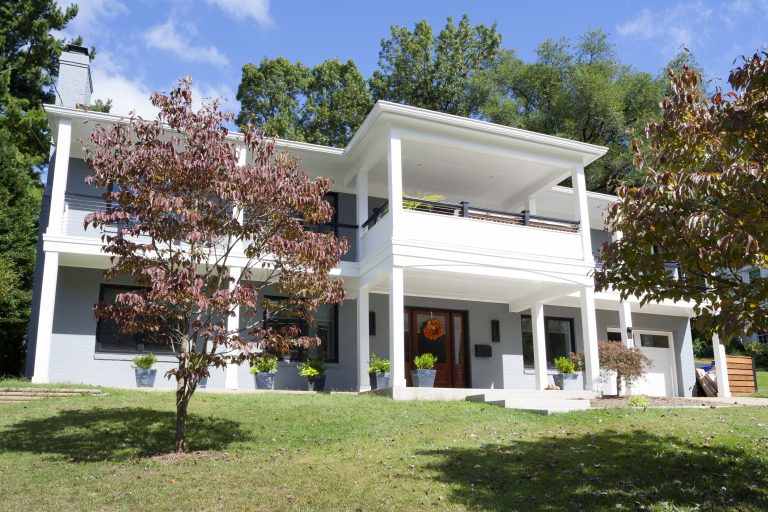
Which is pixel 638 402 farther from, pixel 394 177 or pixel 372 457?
pixel 372 457

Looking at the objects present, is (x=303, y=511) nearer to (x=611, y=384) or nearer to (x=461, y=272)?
(x=461, y=272)

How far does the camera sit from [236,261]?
49.5 feet

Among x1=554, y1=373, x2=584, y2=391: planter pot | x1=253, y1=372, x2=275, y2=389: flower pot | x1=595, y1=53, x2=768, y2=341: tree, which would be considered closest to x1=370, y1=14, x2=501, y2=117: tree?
x1=554, y1=373, x2=584, y2=391: planter pot

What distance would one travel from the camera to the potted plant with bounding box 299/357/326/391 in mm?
15375

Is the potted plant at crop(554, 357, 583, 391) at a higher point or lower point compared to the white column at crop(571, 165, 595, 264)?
lower

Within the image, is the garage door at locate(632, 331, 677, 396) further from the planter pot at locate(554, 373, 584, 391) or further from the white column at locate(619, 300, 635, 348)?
the planter pot at locate(554, 373, 584, 391)

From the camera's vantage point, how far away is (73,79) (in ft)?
55.1

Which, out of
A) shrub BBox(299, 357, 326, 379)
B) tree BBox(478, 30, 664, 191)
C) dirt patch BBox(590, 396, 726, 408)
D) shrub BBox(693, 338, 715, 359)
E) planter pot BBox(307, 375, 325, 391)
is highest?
tree BBox(478, 30, 664, 191)

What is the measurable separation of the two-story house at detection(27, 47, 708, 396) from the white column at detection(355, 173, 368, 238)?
0.03m

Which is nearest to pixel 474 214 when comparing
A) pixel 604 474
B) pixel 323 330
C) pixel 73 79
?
pixel 323 330

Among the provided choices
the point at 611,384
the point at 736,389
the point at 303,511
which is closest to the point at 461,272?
the point at 611,384

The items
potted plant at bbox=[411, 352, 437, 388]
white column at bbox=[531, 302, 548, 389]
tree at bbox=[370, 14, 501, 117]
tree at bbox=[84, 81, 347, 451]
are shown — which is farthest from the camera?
tree at bbox=[370, 14, 501, 117]

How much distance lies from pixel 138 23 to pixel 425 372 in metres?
13.4

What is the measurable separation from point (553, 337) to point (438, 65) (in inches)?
661
